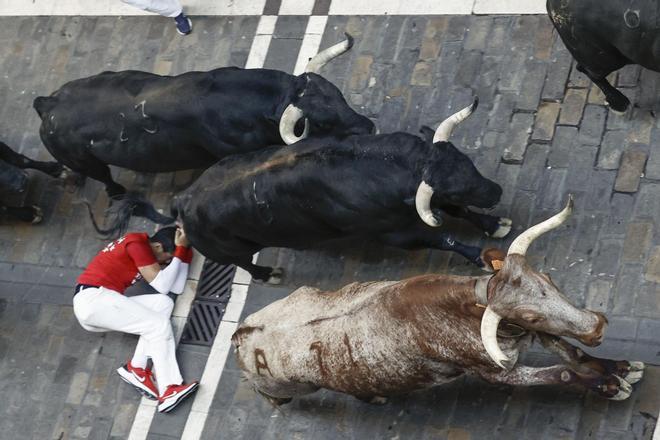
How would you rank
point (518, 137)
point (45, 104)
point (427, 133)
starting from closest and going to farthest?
point (427, 133)
point (518, 137)
point (45, 104)

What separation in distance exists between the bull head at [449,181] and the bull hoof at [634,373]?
1.64 metres

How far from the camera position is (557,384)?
7809 millimetres

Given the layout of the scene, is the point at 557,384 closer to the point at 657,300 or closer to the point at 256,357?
the point at 657,300

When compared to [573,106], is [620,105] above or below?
above

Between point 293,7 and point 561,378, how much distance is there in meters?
5.33

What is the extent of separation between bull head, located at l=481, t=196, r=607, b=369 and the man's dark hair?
4057mm

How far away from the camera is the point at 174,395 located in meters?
9.77

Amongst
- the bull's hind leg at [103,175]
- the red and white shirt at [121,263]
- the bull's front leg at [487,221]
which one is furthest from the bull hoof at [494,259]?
the bull's hind leg at [103,175]

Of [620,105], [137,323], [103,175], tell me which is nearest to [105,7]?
[103,175]

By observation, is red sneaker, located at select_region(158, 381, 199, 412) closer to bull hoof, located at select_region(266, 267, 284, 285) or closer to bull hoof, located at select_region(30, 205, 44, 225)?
bull hoof, located at select_region(266, 267, 284, 285)

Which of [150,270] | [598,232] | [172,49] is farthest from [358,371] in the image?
[172,49]

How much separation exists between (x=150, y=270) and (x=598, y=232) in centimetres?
394

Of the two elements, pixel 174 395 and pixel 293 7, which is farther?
pixel 293 7

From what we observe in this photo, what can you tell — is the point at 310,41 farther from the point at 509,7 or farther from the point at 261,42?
the point at 509,7
